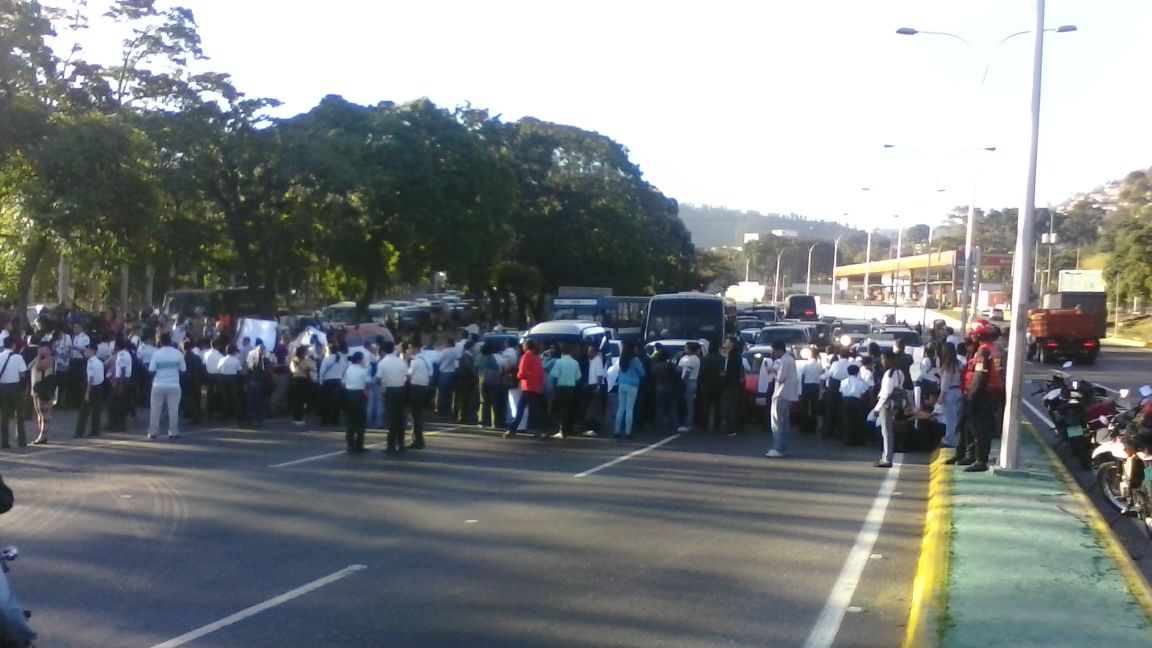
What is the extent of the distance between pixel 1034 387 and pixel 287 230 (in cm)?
2509

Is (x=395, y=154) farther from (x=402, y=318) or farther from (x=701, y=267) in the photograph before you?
(x=701, y=267)

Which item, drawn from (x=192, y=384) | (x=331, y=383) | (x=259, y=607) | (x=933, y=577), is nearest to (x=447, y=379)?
(x=331, y=383)

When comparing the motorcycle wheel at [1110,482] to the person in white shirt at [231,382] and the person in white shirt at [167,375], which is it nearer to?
the person in white shirt at [167,375]

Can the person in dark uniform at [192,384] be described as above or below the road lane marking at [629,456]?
above

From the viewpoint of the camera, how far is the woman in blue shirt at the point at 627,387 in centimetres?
2084

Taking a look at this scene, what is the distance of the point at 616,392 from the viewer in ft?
72.2

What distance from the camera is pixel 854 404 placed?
65.0 feet

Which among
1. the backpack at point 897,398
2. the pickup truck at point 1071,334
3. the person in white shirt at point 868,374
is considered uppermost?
the pickup truck at point 1071,334

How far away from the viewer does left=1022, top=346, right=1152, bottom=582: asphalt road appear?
1238cm

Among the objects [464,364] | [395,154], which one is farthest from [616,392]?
[395,154]

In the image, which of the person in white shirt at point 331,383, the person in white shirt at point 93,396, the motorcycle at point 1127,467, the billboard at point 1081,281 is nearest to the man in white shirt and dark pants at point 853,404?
the motorcycle at point 1127,467

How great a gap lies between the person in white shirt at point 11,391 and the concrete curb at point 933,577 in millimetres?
12783

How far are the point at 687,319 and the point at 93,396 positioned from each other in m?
16.3

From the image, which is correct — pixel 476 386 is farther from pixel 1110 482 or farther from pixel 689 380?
pixel 1110 482
